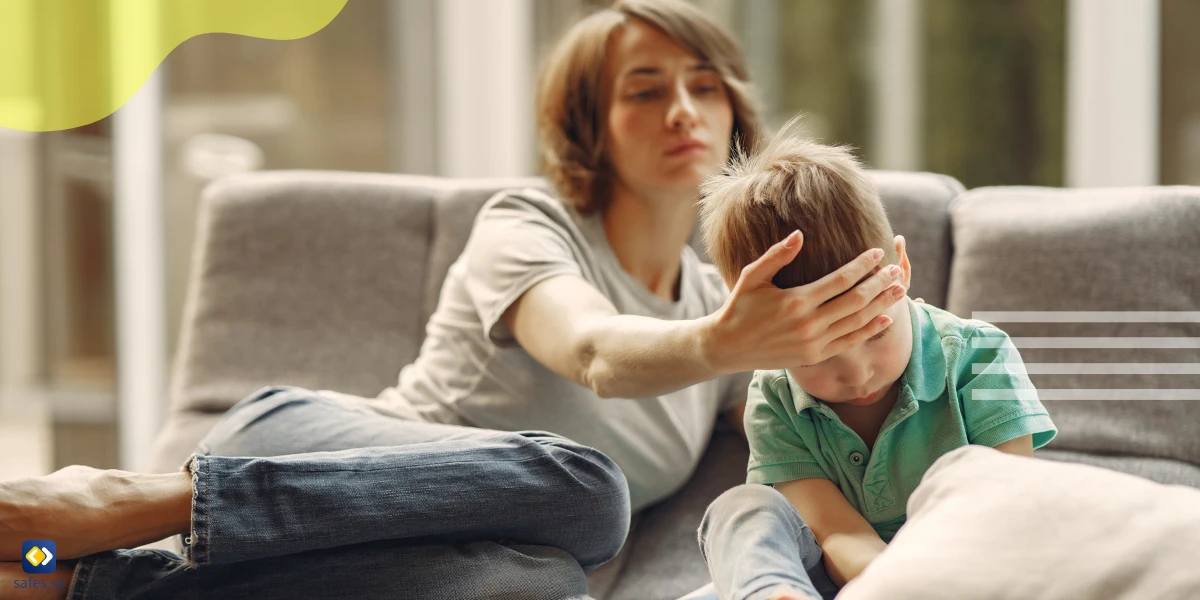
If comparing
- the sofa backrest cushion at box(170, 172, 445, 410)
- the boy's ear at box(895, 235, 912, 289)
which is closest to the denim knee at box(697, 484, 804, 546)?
the boy's ear at box(895, 235, 912, 289)

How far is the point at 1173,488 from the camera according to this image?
72 centimetres

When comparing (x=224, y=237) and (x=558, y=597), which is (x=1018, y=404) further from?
(x=224, y=237)

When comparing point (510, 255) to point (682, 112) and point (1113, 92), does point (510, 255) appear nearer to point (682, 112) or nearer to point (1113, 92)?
point (682, 112)

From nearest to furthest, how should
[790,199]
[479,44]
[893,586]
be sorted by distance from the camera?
[893,586] → [790,199] → [479,44]

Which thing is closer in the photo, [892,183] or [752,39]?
[892,183]

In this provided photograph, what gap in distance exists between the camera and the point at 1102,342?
0.95 metres

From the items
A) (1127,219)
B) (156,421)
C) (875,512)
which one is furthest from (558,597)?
(156,421)

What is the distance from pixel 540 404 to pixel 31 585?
0.53 meters

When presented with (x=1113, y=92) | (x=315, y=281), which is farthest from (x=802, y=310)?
(x=1113, y=92)

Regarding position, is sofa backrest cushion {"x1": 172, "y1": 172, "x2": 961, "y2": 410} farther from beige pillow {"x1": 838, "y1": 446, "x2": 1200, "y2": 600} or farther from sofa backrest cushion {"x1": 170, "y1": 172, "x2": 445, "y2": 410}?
beige pillow {"x1": 838, "y1": 446, "x2": 1200, "y2": 600}

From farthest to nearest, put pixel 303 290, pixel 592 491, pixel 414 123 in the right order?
pixel 414 123, pixel 303 290, pixel 592 491

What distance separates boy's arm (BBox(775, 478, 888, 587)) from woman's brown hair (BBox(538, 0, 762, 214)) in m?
0.47

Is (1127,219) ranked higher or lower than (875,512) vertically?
higher

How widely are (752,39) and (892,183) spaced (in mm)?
1293
